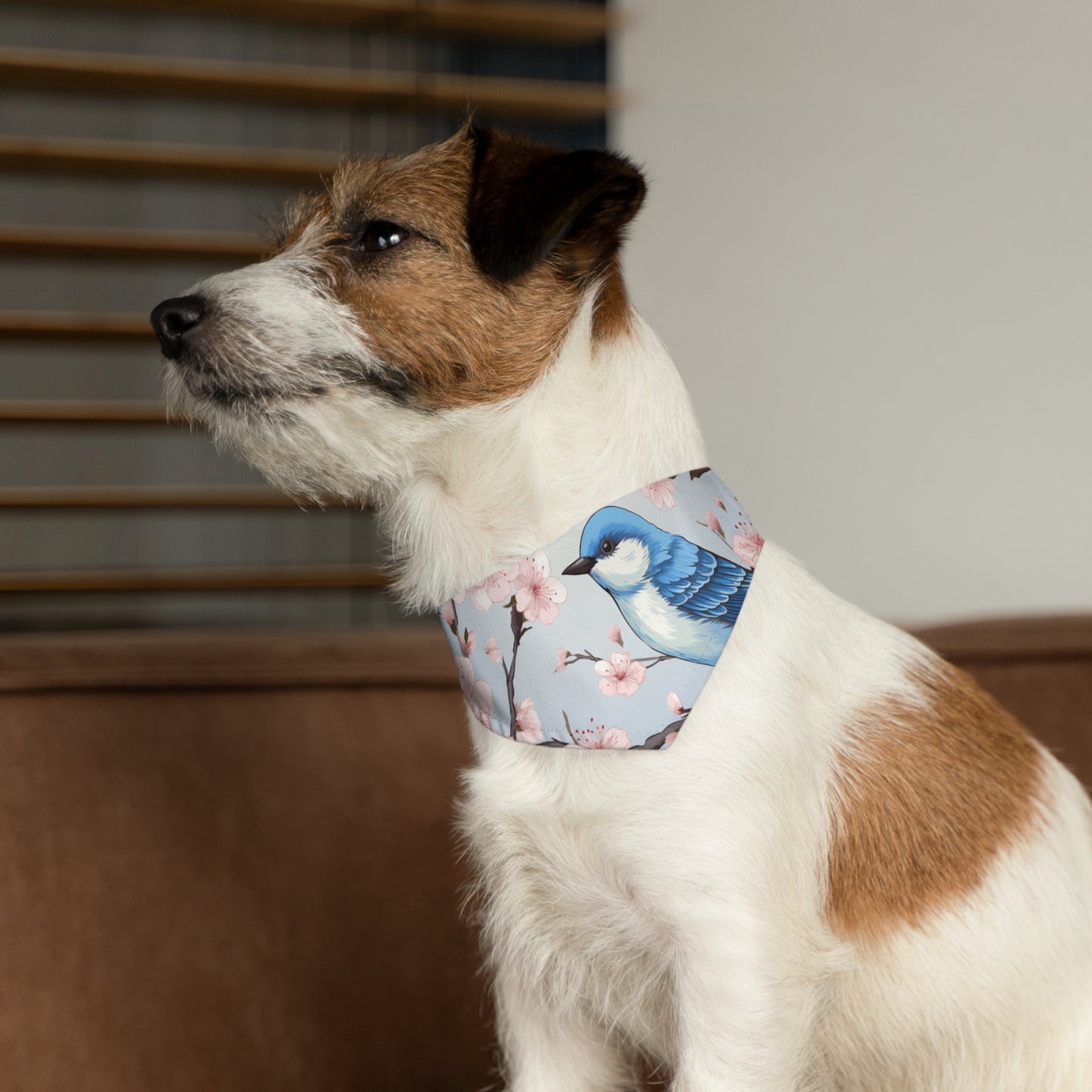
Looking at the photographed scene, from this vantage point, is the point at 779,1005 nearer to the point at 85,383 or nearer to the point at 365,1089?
the point at 365,1089

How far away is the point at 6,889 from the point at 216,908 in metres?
0.25

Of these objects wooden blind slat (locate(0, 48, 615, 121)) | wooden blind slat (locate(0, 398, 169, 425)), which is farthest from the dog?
wooden blind slat (locate(0, 398, 169, 425))

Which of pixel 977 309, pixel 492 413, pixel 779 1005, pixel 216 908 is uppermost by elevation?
pixel 977 309

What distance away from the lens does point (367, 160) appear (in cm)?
120

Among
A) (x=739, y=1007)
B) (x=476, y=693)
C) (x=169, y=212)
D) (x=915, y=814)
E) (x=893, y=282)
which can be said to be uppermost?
(x=169, y=212)

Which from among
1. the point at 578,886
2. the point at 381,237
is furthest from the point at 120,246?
the point at 578,886

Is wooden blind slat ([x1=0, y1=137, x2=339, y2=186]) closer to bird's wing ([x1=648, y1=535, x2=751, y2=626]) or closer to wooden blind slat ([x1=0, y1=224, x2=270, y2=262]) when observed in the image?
wooden blind slat ([x1=0, y1=224, x2=270, y2=262])

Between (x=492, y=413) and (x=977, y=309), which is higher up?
(x=977, y=309)

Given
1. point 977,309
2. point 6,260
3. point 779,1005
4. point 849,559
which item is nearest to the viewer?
point 779,1005

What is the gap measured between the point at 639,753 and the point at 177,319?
1.80ft

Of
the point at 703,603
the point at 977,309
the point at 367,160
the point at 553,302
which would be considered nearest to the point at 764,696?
the point at 703,603

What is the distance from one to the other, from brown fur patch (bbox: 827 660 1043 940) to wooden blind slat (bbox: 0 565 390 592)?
9.21 ft

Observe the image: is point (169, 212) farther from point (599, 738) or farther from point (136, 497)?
point (599, 738)

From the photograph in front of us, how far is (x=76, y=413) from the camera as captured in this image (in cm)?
381
